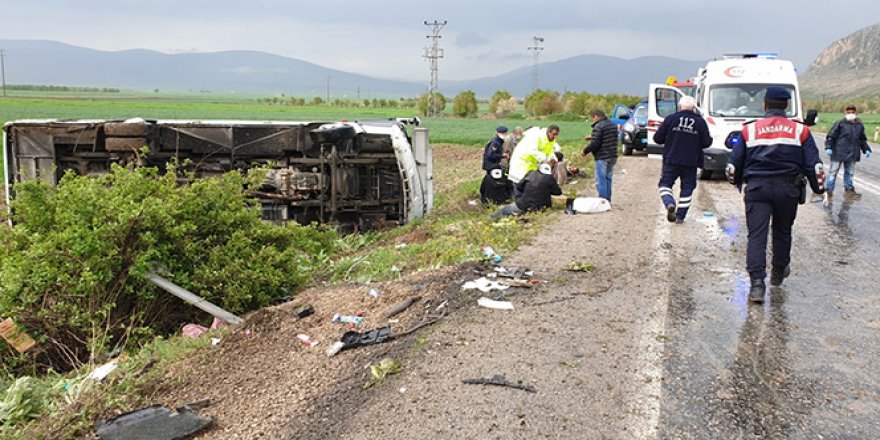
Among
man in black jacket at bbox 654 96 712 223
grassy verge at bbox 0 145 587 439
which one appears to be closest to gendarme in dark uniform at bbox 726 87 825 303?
grassy verge at bbox 0 145 587 439

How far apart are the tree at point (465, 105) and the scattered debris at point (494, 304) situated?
69.3m

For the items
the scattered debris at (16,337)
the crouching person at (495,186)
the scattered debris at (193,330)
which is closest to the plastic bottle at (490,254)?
the scattered debris at (193,330)

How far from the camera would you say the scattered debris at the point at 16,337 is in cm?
612

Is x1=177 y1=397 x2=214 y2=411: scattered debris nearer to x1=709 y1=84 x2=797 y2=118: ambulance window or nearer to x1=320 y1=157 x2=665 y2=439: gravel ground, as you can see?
x1=320 y1=157 x2=665 y2=439: gravel ground

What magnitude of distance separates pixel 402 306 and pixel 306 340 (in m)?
0.83

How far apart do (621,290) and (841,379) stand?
2.00 m

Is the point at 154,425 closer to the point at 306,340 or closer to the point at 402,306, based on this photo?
the point at 306,340

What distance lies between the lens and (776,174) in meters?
6.14

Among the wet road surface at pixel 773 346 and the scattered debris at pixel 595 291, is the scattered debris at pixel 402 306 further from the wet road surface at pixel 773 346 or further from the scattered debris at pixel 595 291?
the wet road surface at pixel 773 346

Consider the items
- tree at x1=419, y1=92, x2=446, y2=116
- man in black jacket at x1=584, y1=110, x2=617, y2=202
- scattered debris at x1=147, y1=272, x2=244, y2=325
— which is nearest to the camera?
scattered debris at x1=147, y1=272, x2=244, y2=325

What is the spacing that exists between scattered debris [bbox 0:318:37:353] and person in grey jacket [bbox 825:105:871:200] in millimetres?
12551

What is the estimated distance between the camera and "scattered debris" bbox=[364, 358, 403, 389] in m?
4.38

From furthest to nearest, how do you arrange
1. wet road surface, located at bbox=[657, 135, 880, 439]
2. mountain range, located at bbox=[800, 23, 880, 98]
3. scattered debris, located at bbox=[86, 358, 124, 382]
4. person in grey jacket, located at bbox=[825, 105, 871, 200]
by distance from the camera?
mountain range, located at bbox=[800, 23, 880, 98], person in grey jacket, located at bbox=[825, 105, 871, 200], scattered debris, located at bbox=[86, 358, 124, 382], wet road surface, located at bbox=[657, 135, 880, 439]

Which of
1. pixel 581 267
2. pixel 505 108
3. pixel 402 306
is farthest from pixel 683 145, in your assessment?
pixel 505 108
